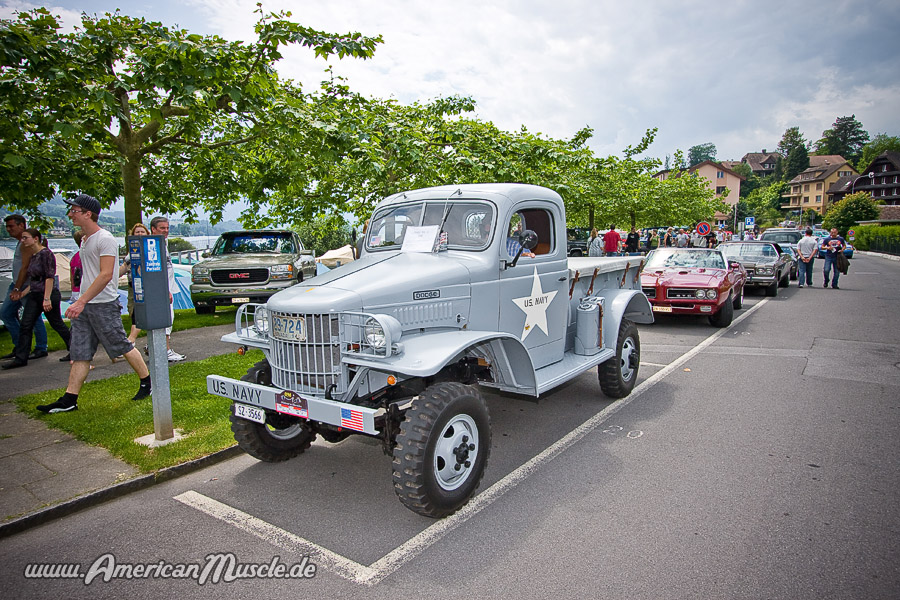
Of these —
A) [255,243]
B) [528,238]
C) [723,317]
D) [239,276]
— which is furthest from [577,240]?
[528,238]

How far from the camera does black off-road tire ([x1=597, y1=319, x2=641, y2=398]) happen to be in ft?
19.8

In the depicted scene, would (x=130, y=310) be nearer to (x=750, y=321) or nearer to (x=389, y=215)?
(x=389, y=215)

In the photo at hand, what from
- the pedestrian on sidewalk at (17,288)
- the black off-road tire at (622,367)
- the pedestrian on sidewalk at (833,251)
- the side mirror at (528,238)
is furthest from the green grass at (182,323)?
the pedestrian on sidewalk at (833,251)

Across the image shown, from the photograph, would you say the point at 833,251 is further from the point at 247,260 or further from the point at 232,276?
the point at 232,276

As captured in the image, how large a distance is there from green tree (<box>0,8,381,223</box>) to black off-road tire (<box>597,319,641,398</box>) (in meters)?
4.80

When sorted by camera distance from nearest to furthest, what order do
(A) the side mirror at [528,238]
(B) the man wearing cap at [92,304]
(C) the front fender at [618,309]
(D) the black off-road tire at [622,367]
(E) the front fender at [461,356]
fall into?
(E) the front fender at [461,356]
(A) the side mirror at [528,238]
(B) the man wearing cap at [92,304]
(C) the front fender at [618,309]
(D) the black off-road tire at [622,367]

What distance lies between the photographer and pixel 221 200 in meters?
11.9

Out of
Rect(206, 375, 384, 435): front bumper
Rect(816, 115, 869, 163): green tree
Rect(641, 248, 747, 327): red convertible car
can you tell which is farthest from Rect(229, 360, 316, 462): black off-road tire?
Rect(816, 115, 869, 163): green tree

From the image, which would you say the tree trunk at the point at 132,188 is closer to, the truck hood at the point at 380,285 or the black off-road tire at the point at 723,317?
the truck hood at the point at 380,285

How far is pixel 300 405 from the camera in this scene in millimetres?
3568

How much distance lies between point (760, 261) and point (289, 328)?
1612 centimetres

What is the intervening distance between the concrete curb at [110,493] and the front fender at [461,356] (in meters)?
1.87

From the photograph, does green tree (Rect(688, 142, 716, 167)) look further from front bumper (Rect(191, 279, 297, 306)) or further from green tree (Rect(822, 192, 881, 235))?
front bumper (Rect(191, 279, 297, 306))

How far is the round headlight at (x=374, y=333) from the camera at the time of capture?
3.54 m
